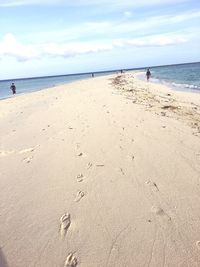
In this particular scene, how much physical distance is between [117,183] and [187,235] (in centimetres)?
161

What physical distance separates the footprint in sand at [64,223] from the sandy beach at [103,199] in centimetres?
1

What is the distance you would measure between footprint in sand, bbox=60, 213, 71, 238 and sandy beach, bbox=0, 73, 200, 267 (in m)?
0.01

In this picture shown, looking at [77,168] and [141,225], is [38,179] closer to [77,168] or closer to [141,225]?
[77,168]

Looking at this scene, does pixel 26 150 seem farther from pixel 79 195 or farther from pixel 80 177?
pixel 79 195

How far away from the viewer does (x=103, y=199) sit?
4.23 meters

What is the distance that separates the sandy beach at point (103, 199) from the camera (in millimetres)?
3121

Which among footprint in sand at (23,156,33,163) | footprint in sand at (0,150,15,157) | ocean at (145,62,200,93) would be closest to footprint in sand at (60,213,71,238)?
footprint in sand at (23,156,33,163)

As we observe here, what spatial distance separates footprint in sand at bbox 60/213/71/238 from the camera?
3.50 metres

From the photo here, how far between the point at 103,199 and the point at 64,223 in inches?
29.9

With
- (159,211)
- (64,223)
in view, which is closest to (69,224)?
(64,223)

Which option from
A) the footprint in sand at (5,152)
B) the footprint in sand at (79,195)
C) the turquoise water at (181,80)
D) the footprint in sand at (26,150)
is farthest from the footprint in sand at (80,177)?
the turquoise water at (181,80)

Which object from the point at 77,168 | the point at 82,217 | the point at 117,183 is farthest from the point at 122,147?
the point at 82,217

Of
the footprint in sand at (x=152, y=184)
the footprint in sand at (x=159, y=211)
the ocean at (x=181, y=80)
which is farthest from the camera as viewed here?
the ocean at (x=181, y=80)

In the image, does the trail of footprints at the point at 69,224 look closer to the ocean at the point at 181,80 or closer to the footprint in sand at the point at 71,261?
the footprint in sand at the point at 71,261
